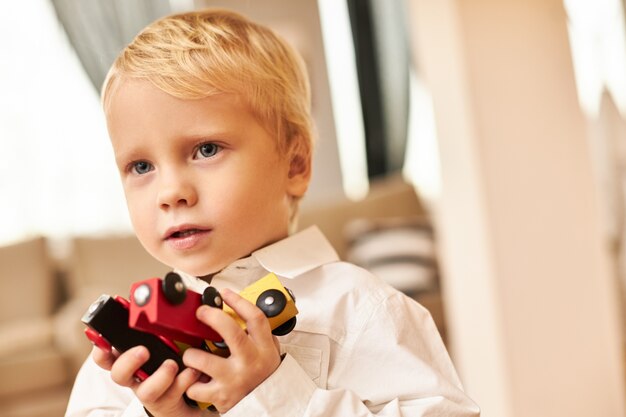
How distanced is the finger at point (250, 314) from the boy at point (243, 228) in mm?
31

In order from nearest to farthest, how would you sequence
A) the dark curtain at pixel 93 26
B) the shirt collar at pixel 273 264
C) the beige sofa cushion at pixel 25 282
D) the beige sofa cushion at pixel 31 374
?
the shirt collar at pixel 273 264
the beige sofa cushion at pixel 31 374
the beige sofa cushion at pixel 25 282
the dark curtain at pixel 93 26

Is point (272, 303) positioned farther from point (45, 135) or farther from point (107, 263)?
point (45, 135)

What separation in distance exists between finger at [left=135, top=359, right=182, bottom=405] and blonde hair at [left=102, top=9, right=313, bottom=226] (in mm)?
243

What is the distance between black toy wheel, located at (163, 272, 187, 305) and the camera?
0.54 metres

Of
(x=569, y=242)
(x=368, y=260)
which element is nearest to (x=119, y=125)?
(x=569, y=242)

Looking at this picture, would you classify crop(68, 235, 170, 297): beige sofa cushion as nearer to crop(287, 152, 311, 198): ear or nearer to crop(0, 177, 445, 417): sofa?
crop(0, 177, 445, 417): sofa

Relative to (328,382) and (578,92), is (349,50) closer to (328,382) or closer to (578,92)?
(578,92)

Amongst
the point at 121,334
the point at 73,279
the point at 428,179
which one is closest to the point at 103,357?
the point at 121,334

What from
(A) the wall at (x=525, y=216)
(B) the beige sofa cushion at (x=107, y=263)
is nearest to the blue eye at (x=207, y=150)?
(A) the wall at (x=525, y=216)

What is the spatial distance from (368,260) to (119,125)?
250cm

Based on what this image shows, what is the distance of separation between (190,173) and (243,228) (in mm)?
73

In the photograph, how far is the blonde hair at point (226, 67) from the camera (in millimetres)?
716

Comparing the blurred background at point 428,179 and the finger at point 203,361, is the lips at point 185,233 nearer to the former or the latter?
the finger at point 203,361

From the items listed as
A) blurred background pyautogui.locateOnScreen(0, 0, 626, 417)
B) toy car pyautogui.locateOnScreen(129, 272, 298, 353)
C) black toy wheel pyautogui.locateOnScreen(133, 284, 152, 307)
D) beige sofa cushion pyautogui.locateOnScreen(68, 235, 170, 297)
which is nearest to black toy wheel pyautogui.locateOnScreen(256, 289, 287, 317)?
toy car pyautogui.locateOnScreen(129, 272, 298, 353)
